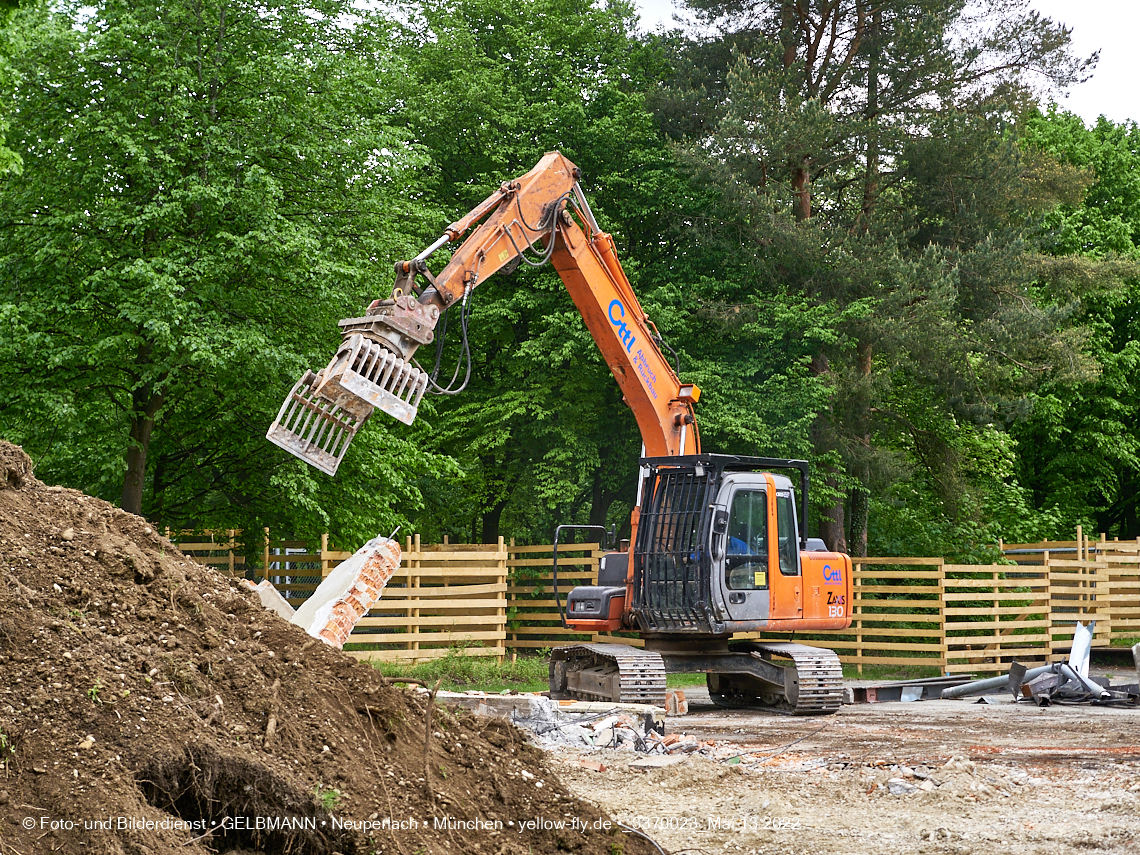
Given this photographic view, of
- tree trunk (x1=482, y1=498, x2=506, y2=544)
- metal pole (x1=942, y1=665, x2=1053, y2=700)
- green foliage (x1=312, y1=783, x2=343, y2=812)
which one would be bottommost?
metal pole (x1=942, y1=665, x2=1053, y2=700)

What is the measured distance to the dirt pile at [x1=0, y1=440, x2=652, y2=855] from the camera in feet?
13.0

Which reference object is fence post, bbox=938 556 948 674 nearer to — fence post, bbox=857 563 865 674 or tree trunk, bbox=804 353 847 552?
fence post, bbox=857 563 865 674

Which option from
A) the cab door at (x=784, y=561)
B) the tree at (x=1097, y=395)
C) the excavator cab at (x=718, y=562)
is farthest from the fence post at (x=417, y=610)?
the tree at (x=1097, y=395)

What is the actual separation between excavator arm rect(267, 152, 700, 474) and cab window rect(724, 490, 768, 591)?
3.54ft

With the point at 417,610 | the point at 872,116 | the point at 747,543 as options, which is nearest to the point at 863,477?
the point at 872,116

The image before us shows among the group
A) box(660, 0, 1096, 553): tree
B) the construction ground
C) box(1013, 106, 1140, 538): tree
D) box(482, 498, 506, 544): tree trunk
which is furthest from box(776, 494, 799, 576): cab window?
box(1013, 106, 1140, 538): tree

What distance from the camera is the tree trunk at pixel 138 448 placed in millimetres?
14355

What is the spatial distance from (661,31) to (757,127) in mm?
4870

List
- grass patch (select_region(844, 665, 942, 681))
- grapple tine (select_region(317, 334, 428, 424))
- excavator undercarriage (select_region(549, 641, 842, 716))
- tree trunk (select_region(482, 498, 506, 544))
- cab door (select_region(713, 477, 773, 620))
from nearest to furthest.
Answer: grapple tine (select_region(317, 334, 428, 424)) < excavator undercarriage (select_region(549, 641, 842, 716)) < cab door (select_region(713, 477, 773, 620)) < grass patch (select_region(844, 665, 942, 681)) < tree trunk (select_region(482, 498, 506, 544))

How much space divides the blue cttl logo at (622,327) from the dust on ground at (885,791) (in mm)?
4019

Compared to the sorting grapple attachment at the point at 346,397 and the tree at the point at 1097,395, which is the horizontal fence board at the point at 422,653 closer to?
the sorting grapple attachment at the point at 346,397

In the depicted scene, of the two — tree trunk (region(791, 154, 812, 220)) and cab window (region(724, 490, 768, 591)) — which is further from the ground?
tree trunk (region(791, 154, 812, 220))

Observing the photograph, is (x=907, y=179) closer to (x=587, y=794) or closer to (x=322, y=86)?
(x=322, y=86)

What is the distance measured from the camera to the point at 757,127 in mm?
19000
